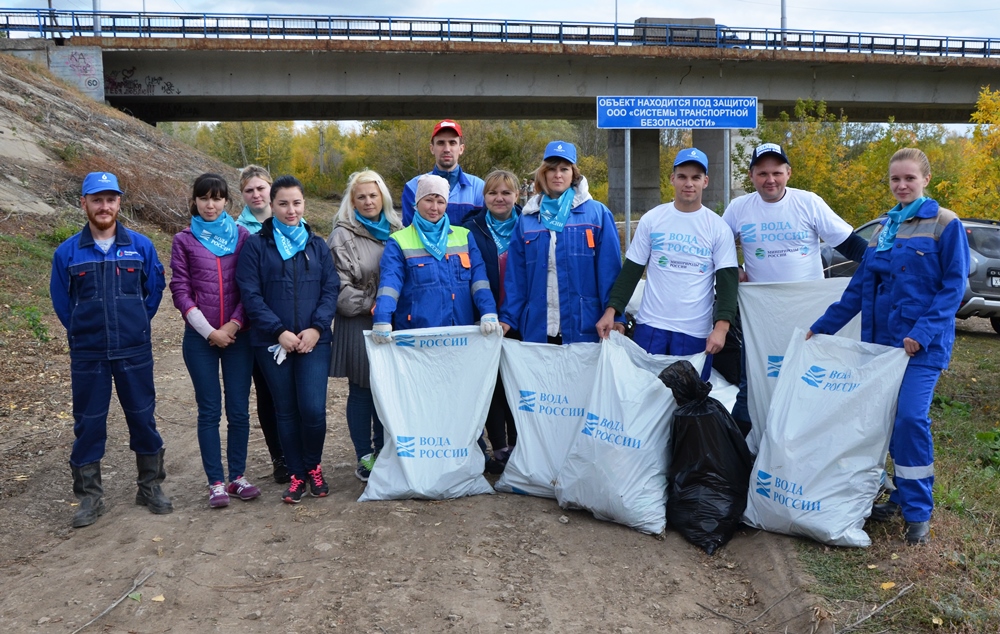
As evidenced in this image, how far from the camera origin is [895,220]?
3.98 metres

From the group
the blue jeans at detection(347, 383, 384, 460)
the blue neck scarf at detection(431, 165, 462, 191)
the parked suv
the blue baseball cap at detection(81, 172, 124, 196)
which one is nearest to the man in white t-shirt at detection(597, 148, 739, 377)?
the blue neck scarf at detection(431, 165, 462, 191)

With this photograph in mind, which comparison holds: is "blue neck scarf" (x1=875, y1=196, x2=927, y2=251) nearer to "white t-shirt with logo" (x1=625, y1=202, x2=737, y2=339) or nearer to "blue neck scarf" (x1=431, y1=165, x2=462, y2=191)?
"white t-shirt with logo" (x1=625, y1=202, x2=737, y2=339)

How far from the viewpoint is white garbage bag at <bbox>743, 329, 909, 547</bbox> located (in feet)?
12.4

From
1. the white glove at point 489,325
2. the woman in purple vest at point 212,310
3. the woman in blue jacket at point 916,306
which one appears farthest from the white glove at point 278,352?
the woman in blue jacket at point 916,306

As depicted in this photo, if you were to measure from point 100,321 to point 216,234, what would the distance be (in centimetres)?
73

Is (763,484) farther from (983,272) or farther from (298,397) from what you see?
(983,272)

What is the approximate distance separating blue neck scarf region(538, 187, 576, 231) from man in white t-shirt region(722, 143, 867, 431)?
0.92 metres

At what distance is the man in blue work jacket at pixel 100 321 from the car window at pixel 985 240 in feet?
31.7

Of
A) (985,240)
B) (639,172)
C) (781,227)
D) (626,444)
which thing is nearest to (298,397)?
(626,444)

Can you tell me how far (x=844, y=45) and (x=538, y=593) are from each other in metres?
27.5

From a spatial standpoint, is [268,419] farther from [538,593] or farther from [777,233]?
[777,233]

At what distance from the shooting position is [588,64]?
2564cm

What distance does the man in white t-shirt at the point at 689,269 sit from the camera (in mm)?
4320

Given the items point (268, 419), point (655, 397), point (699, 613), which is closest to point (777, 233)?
point (655, 397)
